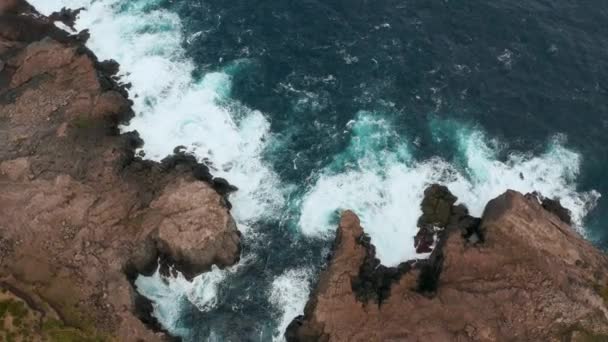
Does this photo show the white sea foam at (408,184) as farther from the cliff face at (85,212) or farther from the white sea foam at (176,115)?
the cliff face at (85,212)

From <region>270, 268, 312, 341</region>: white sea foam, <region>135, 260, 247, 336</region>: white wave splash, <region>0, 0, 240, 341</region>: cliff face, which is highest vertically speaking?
<region>0, 0, 240, 341</region>: cliff face

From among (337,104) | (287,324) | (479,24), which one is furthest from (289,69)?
(287,324)

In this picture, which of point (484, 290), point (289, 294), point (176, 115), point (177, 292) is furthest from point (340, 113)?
point (177, 292)

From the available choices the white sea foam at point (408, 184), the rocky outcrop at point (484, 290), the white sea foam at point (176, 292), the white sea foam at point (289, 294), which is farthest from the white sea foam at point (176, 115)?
the rocky outcrop at point (484, 290)

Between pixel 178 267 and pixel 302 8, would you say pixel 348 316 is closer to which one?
pixel 178 267

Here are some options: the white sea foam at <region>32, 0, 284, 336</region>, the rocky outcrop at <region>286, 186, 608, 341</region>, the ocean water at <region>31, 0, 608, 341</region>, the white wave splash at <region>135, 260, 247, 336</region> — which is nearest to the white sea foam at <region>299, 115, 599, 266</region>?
the ocean water at <region>31, 0, 608, 341</region>

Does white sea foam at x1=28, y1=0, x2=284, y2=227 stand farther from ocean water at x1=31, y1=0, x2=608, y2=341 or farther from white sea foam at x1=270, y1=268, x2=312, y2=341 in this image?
white sea foam at x1=270, y1=268, x2=312, y2=341

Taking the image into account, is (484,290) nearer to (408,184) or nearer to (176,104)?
(408,184)
